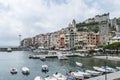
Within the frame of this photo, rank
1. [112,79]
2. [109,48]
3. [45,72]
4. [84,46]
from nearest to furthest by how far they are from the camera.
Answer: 1. [112,79]
2. [45,72]
3. [109,48]
4. [84,46]

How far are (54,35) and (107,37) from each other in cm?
4345

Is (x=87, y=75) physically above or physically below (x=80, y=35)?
below

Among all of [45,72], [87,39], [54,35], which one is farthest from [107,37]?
[45,72]

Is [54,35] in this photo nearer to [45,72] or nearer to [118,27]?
[118,27]

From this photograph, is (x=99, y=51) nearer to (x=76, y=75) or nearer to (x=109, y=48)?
(x=109, y=48)

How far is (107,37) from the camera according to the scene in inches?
6358

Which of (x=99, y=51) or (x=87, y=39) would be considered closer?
(x=99, y=51)

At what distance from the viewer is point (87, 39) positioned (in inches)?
6442

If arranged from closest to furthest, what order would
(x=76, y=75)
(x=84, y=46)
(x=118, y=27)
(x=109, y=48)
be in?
(x=76, y=75), (x=109, y=48), (x=84, y=46), (x=118, y=27)

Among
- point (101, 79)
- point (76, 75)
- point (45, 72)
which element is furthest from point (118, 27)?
point (101, 79)

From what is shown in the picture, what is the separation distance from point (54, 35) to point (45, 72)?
405 ft

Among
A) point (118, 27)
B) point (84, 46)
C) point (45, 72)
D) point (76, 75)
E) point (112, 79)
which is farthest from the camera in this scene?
point (118, 27)

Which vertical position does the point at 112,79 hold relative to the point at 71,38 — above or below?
below

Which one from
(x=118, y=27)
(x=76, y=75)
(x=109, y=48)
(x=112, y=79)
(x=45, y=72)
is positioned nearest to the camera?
(x=112, y=79)
